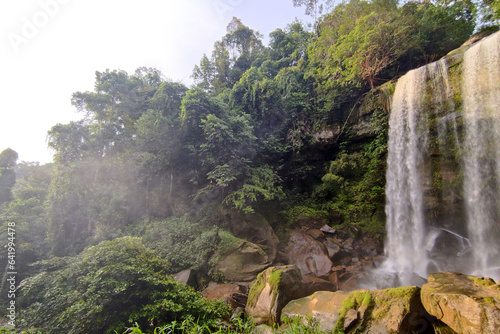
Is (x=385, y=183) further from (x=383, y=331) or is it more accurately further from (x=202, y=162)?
(x=202, y=162)

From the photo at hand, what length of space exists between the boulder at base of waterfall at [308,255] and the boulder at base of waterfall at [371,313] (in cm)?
382

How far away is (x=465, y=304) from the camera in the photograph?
316cm

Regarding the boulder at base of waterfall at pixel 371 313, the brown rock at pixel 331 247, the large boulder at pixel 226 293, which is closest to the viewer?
the boulder at base of waterfall at pixel 371 313

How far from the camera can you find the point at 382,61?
9766 mm

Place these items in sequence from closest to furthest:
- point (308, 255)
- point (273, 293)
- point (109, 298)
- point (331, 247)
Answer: point (109, 298), point (273, 293), point (308, 255), point (331, 247)

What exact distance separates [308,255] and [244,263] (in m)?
2.70

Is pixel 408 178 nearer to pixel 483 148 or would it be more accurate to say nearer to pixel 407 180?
pixel 407 180

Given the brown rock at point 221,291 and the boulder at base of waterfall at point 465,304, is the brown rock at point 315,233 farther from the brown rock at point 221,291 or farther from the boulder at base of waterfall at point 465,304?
the boulder at base of waterfall at point 465,304

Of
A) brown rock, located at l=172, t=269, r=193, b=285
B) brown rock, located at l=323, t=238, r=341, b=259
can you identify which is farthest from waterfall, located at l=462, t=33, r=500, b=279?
brown rock, located at l=172, t=269, r=193, b=285

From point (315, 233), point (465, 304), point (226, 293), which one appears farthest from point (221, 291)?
point (465, 304)

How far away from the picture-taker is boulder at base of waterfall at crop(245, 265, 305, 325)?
5.04m

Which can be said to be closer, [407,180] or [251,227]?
[407,180]

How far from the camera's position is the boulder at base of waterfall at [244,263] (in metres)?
7.73

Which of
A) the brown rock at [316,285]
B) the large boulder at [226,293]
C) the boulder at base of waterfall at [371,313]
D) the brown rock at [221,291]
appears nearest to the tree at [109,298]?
the large boulder at [226,293]
